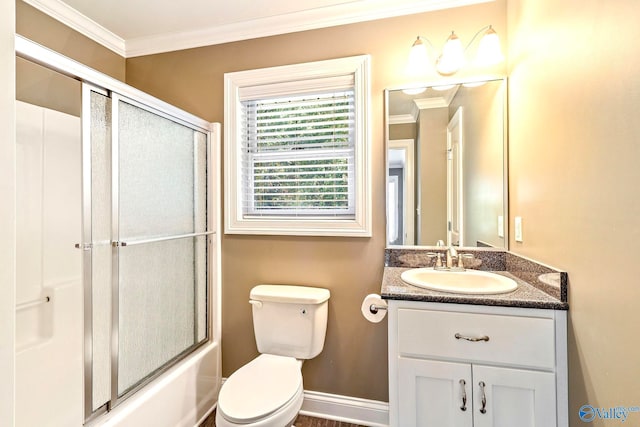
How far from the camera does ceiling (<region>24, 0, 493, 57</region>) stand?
1740mm

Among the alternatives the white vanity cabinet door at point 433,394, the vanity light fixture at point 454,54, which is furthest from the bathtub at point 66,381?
the vanity light fixture at point 454,54

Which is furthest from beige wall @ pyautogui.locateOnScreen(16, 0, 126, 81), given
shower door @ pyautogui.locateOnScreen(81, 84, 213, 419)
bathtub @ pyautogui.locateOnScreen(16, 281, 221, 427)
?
bathtub @ pyautogui.locateOnScreen(16, 281, 221, 427)

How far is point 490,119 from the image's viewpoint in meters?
1.68

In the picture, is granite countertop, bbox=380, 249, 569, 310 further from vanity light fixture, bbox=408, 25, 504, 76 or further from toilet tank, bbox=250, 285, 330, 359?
vanity light fixture, bbox=408, 25, 504, 76

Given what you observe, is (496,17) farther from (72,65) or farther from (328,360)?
(328,360)

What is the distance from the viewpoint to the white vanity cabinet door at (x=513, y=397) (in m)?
1.10

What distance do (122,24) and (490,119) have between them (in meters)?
2.32

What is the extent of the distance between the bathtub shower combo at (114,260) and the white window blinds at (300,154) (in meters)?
0.27

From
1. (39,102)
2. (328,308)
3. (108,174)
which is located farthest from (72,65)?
(328,308)

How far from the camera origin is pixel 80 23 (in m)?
1.86

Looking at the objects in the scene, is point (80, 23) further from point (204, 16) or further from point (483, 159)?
point (483, 159)

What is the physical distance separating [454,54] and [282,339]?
180cm

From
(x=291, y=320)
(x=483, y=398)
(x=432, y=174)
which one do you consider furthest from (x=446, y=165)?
(x=291, y=320)

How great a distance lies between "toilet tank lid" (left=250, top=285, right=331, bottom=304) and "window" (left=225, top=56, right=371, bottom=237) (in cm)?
34
